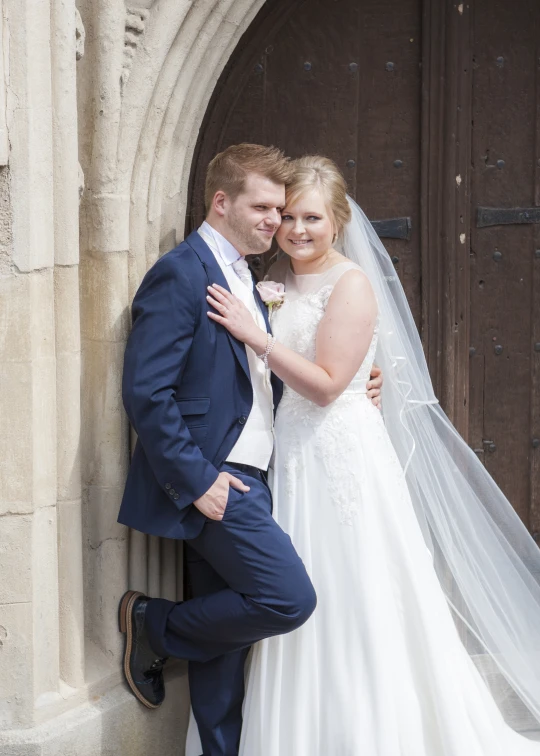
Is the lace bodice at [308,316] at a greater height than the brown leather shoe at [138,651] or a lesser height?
greater

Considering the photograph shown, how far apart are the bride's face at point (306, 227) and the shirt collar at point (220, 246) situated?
0.19 metres

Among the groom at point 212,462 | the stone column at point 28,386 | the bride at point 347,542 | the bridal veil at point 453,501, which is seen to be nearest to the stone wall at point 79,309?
the stone column at point 28,386

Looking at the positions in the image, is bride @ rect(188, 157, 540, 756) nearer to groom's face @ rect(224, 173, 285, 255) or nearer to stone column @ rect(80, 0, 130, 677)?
groom's face @ rect(224, 173, 285, 255)

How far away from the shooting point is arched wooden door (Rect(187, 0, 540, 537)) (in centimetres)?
354

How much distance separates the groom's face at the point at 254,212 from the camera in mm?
2965

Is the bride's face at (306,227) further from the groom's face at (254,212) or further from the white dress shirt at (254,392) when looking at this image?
the white dress shirt at (254,392)

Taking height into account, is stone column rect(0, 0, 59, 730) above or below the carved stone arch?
below

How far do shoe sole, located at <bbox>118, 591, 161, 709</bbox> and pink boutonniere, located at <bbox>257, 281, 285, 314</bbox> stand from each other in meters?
0.93

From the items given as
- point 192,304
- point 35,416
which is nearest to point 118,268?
point 192,304

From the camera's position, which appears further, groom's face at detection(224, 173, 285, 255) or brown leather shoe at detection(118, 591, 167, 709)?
brown leather shoe at detection(118, 591, 167, 709)

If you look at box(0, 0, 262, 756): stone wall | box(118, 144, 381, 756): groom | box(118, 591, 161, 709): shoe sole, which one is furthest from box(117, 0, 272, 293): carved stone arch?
box(118, 591, 161, 709): shoe sole

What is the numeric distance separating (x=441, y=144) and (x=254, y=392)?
46.8 inches

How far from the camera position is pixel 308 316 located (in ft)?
10.2

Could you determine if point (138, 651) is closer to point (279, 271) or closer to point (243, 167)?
point (279, 271)
